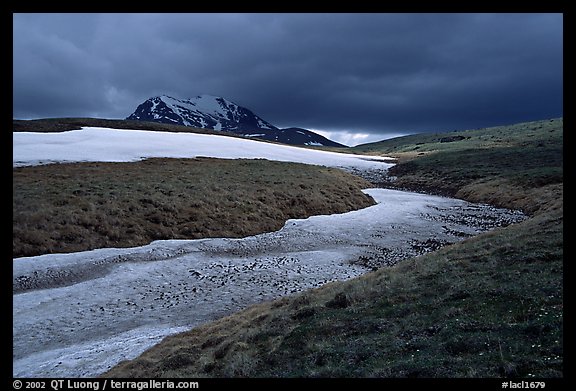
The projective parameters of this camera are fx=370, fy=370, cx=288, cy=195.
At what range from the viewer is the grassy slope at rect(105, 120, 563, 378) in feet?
25.7

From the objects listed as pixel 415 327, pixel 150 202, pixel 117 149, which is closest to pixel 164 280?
pixel 150 202

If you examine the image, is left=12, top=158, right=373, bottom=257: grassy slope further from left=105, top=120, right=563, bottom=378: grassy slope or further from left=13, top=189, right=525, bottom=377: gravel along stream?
left=105, top=120, right=563, bottom=378: grassy slope

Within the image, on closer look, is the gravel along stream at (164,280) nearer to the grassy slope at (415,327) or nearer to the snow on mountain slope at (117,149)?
the grassy slope at (415,327)

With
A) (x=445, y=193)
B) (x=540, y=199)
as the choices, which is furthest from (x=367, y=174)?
(x=540, y=199)

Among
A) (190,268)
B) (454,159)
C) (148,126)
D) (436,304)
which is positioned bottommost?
(190,268)

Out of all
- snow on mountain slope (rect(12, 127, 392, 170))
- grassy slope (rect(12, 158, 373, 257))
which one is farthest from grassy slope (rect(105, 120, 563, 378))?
snow on mountain slope (rect(12, 127, 392, 170))

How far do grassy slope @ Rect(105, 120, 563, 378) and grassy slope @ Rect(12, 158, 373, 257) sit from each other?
47.8 feet

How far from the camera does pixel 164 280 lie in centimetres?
2034

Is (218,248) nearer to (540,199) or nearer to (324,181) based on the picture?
(324,181)

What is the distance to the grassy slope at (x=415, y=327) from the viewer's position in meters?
7.84

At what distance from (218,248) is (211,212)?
22.2 ft

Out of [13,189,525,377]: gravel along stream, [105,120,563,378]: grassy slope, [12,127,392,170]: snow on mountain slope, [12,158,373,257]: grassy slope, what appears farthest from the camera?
[12,127,392,170]: snow on mountain slope

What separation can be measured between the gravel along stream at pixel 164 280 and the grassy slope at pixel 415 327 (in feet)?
7.63
